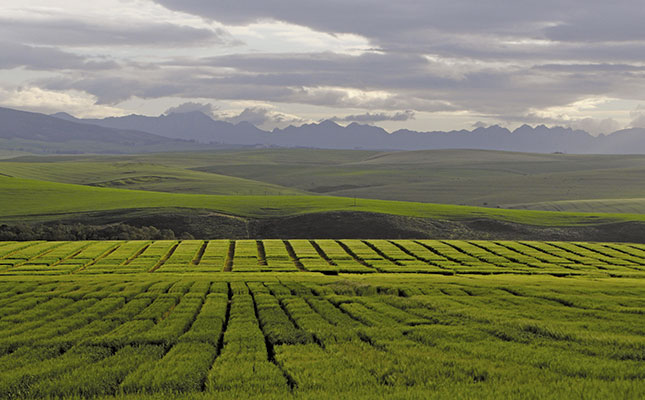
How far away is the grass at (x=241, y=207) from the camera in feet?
380

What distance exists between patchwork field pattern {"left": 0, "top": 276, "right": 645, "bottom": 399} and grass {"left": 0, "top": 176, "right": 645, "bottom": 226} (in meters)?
78.4

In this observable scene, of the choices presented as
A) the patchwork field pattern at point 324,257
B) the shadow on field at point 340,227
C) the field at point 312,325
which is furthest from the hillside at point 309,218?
the field at point 312,325

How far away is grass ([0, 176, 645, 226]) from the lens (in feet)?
380

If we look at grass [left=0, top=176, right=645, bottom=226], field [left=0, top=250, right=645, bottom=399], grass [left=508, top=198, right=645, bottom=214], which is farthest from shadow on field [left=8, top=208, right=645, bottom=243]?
field [left=0, top=250, right=645, bottom=399]

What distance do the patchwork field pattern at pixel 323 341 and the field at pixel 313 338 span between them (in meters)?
0.08

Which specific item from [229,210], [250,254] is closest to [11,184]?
[229,210]

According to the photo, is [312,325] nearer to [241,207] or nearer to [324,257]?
[324,257]

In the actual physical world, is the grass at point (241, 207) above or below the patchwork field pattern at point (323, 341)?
below

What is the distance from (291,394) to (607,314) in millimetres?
19335

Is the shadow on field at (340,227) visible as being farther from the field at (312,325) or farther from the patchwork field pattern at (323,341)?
the patchwork field pattern at (323,341)

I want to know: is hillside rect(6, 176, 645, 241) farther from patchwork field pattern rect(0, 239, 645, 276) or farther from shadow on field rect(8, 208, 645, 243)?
patchwork field pattern rect(0, 239, 645, 276)

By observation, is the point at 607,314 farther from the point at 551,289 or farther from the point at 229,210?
the point at 229,210

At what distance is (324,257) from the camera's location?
224 feet

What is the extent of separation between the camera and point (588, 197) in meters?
188
